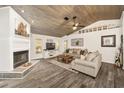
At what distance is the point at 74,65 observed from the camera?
14.4ft

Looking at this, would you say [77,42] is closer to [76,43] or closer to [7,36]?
[76,43]

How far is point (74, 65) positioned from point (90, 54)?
1036mm

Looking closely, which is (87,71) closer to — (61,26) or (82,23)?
(82,23)

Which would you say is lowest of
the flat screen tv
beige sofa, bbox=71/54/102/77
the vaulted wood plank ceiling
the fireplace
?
beige sofa, bbox=71/54/102/77

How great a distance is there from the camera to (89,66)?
11.9ft

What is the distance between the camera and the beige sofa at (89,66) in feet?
11.3

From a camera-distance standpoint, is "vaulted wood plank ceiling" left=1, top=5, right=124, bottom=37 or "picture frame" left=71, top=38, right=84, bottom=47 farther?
"picture frame" left=71, top=38, right=84, bottom=47

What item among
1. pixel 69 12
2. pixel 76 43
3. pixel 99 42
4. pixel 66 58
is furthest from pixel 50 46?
pixel 99 42

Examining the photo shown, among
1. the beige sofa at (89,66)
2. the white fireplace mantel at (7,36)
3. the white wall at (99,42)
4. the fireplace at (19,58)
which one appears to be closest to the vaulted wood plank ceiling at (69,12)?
the white fireplace mantel at (7,36)

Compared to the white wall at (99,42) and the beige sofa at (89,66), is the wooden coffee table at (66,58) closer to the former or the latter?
the beige sofa at (89,66)

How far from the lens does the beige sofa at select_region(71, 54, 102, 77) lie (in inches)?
136

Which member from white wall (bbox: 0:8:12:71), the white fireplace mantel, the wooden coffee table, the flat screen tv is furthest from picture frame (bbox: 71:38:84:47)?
the flat screen tv

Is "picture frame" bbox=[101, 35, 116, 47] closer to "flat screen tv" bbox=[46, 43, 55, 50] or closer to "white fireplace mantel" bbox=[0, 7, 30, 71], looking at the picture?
"white fireplace mantel" bbox=[0, 7, 30, 71]
